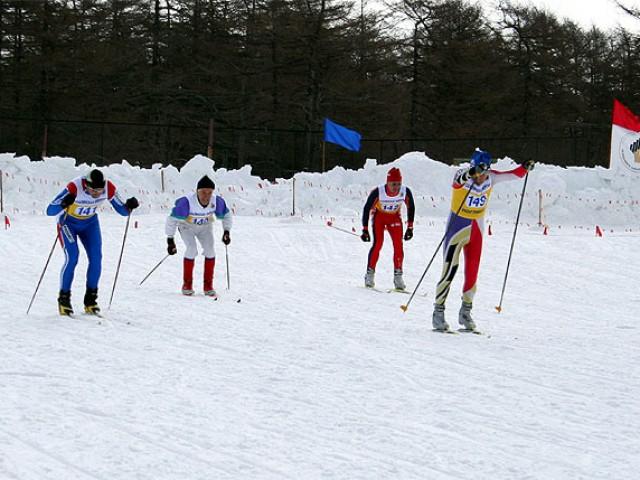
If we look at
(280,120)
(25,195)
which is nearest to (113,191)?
(25,195)

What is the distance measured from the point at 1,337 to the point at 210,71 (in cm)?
3165

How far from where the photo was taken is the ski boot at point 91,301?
31.1 feet

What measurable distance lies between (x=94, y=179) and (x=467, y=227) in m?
3.79

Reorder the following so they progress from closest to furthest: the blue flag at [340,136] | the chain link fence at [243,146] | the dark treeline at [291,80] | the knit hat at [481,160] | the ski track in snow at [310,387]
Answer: the ski track in snow at [310,387] → the knit hat at [481,160] → the blue flag at [340,136] → the chain link fence at [243,146] → the dark treeline at [291,80]

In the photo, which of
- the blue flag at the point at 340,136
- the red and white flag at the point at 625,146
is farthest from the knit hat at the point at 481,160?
the blue flag at the point at 340,136

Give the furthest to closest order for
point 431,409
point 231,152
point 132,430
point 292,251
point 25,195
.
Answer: point 231,152
point 25,195
point 292,251
point 431,409
point 132,430

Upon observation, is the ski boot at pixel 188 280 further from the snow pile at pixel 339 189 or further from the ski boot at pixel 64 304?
the snow pile at pixel 339 189

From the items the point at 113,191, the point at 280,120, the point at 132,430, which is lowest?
the point at 132,430

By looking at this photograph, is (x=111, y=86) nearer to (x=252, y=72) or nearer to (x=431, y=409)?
(x=252, y=72)

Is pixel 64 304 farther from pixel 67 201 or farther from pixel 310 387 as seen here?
pixel 310 387

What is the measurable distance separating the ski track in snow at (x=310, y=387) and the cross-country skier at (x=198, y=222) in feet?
1.22

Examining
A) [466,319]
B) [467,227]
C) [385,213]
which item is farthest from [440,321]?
[385,213]

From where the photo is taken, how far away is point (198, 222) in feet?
38.8

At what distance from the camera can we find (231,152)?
3478 cm
